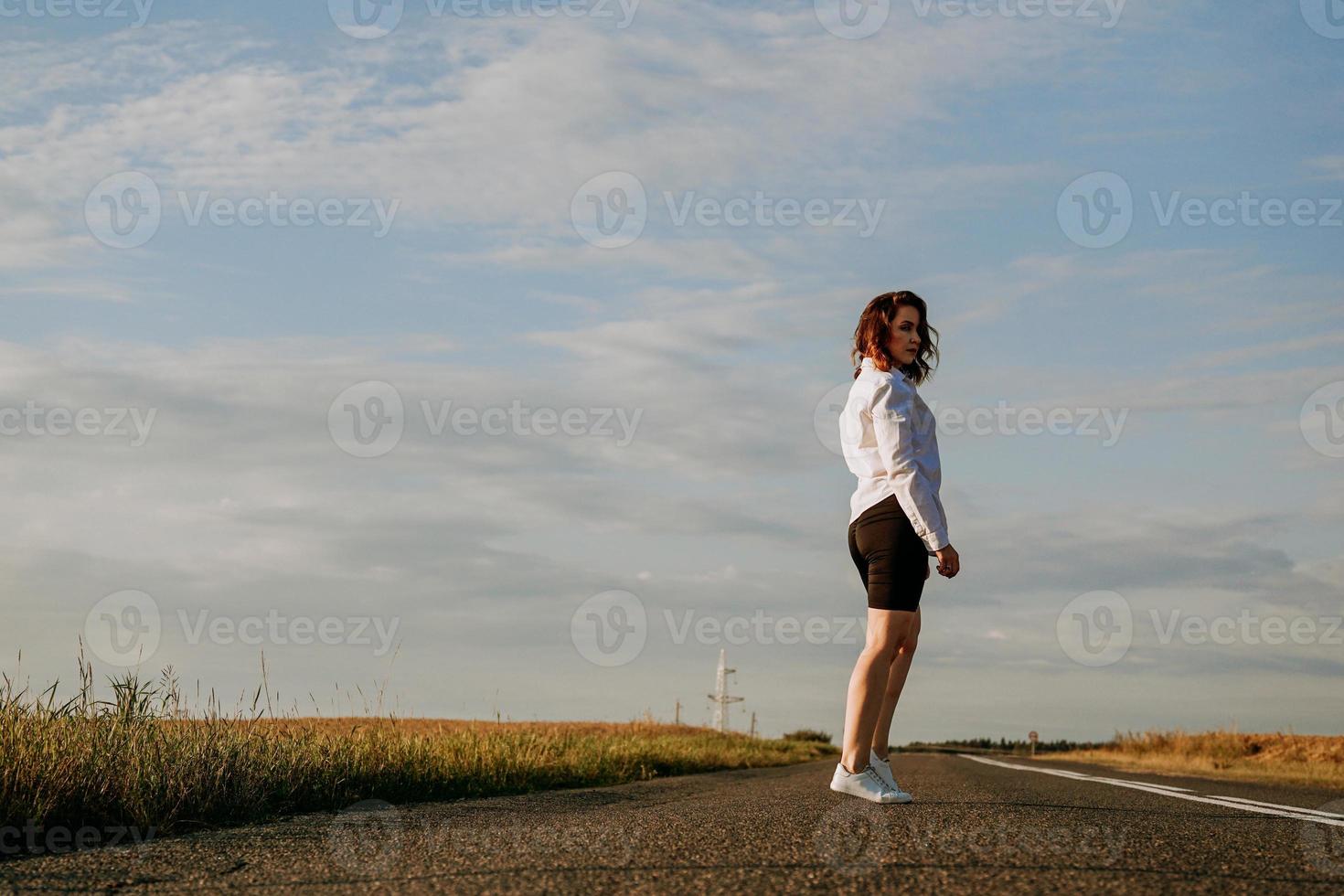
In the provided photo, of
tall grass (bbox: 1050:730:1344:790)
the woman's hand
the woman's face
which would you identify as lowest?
tall grass (bbox: 1050:730:1344:790)

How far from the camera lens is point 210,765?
6762 mm

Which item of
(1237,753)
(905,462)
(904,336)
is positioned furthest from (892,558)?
(1237,753)

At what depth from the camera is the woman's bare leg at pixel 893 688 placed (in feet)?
18.5

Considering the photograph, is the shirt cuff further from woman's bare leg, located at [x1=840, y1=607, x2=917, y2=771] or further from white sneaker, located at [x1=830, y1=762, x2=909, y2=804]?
white sneaker, located at [x1=830, y1=762, x2=909, y2=804]

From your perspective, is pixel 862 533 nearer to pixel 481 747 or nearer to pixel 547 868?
pixel 547 868

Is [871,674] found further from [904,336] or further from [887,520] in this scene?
[904,336]

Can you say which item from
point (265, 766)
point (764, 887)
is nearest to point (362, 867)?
point (764, 887)

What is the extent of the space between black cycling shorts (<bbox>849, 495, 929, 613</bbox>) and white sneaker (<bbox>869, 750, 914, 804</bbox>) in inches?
32.5

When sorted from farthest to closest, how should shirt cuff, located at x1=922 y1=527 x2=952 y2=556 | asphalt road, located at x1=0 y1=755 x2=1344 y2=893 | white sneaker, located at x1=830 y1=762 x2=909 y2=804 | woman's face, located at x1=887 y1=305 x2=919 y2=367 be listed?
woman's face, located at x1=887 y1=305 x2=919 y2=367
white sneaker, located at x1=830 y1=762 x2=909 y2=804
shirt cuff, located at x1=922 y1=527 x2=952 y2=556
asphalt road, located at x1=0 y1=755 x2=1344 y2=893

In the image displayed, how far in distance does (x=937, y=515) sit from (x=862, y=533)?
1.33ft

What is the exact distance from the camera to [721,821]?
16.1 feet

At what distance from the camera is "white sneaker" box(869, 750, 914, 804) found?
561 centimetres

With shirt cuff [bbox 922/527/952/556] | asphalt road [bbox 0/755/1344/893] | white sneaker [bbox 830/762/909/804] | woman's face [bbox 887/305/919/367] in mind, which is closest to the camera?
asphalt road [bbox 0/755/1344/893]

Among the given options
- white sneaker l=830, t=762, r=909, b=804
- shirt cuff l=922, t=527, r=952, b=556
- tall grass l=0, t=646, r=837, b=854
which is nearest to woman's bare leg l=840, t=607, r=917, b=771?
white sneaker l=830, t=762, r=909, b=804
